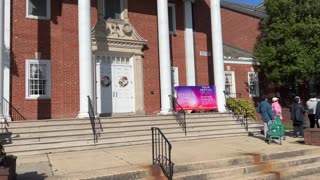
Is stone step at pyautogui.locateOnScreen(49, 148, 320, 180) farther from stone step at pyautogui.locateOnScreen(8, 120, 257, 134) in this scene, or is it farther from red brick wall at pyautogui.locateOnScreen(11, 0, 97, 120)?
red brick wall at pyautogui.locateOnScreen(11, 0, 97, 120)

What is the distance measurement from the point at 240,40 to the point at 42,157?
21347mm

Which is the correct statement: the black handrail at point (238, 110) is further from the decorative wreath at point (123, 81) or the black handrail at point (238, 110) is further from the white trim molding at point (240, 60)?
the white trim molding at point (240, 60)

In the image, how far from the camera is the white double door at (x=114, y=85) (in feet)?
61.7

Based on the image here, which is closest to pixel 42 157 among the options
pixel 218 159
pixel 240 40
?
pixel 218 159

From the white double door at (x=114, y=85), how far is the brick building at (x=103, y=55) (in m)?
0.03

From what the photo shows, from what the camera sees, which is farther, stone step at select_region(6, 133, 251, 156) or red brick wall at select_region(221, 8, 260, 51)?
red brick wall at select_region(221, 8, 260, 51)

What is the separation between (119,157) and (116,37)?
893 centimetres

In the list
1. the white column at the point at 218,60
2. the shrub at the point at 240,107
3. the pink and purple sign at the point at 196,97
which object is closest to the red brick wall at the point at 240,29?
the shrub at the point at 240,107

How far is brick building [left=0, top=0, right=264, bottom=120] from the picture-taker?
16875 mm

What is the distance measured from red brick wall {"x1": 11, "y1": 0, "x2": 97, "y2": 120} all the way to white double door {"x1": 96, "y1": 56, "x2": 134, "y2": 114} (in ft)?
3.68

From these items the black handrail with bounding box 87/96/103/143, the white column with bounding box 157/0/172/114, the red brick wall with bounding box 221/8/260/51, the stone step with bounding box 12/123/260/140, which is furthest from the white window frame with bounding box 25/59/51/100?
the red brick wall with bounding box 221/8/260/51

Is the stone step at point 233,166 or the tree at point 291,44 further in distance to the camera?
the tree at point 291,44

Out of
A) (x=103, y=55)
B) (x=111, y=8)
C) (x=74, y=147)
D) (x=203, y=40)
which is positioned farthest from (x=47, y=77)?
(x=203, y=40)

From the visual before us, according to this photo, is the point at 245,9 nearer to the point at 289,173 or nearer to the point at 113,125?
the point at 113,125
